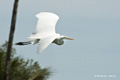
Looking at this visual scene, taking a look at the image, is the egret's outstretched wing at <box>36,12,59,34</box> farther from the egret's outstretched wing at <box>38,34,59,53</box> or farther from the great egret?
the egret's outstretched wing at <box>38,34,59,53</box>

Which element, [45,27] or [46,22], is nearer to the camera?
[45,27]

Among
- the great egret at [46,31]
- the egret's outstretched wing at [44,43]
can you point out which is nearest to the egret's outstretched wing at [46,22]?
the great egret at [46,31]

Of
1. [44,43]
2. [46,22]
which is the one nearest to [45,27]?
[46,22]

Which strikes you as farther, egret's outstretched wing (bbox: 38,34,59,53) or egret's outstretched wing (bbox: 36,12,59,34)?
egret's outstretched wing (bbox: 36,12,59,34)

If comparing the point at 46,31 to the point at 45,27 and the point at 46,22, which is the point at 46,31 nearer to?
the point at 45,27

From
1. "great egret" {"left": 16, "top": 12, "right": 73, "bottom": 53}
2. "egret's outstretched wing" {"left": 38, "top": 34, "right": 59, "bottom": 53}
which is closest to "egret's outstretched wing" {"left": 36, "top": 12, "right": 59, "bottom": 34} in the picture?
"great egret" {"left": 16, "top": 12, "right": 73, "bottom": 53}

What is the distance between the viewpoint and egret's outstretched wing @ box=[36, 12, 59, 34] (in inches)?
727

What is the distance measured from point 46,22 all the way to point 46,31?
4.61 ft

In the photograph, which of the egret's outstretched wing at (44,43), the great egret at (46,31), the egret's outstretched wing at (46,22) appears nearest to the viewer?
the egret's outstretched wing at (44,43)

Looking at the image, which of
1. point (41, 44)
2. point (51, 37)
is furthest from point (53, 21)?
point (41, 44)

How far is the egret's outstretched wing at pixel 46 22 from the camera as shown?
18.5m

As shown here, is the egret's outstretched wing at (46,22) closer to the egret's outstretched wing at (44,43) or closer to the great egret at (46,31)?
the great egret at (46,31)

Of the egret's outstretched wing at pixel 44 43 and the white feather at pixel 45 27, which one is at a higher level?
the egret's outstretched wing at pixel 44 43

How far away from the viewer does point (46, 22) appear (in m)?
19.6
